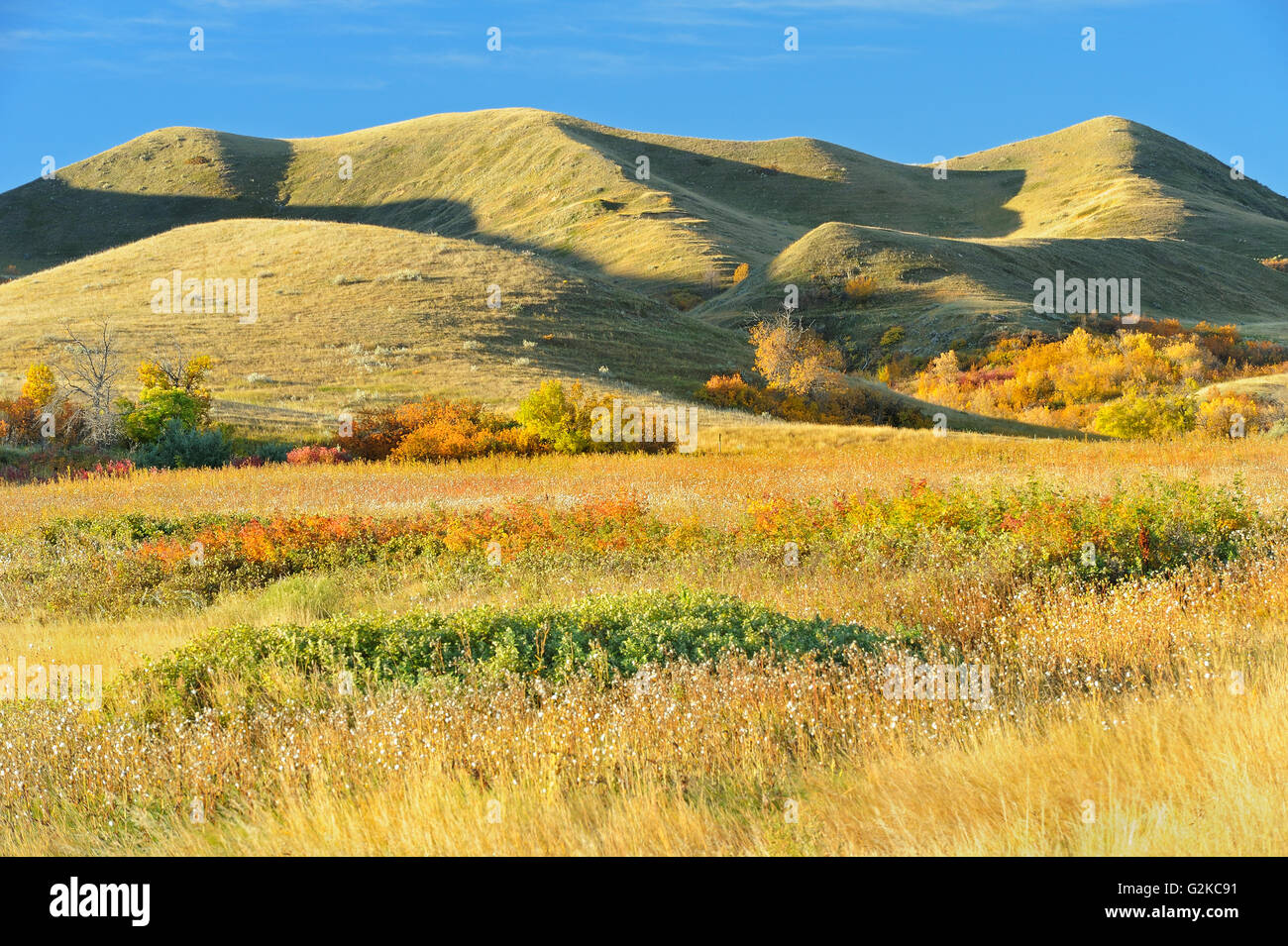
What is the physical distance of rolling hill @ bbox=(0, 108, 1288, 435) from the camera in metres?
48.2

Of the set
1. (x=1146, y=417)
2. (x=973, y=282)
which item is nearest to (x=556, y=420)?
(x=1146, y=417)

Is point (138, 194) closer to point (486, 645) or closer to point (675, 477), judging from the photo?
point (675, 477)

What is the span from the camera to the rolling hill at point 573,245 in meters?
48.2

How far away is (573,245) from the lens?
Answer: 11162 centimetres

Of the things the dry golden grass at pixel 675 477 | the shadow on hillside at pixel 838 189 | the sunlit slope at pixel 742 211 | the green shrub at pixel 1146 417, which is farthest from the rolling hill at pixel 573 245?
the green shrub at pixel 1146 417

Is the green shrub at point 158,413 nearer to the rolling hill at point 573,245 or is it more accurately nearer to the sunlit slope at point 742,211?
the rolling hill at point 573,245

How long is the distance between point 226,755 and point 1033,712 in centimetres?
510

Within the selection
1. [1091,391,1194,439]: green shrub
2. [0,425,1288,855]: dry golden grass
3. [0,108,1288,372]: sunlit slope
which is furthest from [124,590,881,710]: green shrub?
[0,108,1288,372]: sunlit slope

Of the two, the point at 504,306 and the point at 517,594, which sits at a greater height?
the point at 504,306

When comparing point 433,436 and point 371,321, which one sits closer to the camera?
point 433,436

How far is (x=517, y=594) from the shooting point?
A: 35.0ft
